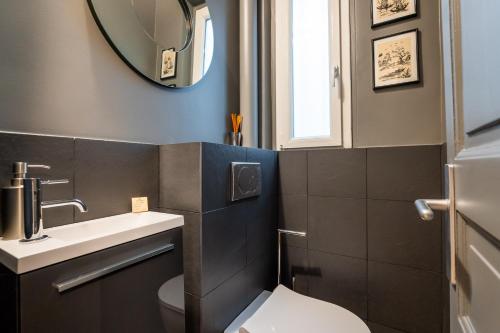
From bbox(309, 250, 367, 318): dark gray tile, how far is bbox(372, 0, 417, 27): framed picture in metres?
1.34

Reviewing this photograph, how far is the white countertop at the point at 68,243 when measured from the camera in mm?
446

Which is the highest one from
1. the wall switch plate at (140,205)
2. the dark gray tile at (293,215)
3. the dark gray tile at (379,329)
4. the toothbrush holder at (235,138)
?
the toothbrush holder at (235,138)

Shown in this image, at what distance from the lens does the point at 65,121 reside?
2.48 feet

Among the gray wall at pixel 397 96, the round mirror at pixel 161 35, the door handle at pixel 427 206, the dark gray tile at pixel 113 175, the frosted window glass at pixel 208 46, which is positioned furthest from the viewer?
the frosted window glass at pixel 208 46

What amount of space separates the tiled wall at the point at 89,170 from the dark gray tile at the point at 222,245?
28 cm

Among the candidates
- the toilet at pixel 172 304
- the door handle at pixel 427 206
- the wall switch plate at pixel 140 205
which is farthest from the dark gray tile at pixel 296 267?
the door handle at pixel 427 206

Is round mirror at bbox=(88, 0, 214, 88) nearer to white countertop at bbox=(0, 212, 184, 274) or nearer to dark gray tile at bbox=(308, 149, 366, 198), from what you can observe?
white countertop at bbox=(0, 212, 184, 274)

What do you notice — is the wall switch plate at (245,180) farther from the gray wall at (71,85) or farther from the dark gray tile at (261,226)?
the gray wall at (71,85)

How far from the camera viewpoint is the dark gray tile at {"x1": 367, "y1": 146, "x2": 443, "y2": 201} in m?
1.13

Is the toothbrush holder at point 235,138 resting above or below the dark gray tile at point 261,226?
above

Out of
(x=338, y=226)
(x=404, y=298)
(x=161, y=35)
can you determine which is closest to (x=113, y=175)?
(x=161, y=35)

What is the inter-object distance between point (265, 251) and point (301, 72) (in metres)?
1.20

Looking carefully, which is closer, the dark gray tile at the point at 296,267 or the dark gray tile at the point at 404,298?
the dark gray tile at the point at 404,298

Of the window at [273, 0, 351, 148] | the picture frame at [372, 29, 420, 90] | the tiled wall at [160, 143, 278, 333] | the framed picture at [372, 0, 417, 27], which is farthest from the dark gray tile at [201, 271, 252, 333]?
the framed picture at [372, 0, 417, 27]
